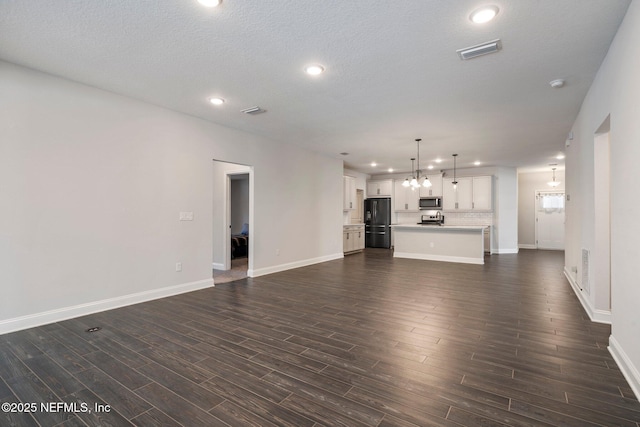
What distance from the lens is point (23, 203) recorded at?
3229mm

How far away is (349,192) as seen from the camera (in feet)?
32.1

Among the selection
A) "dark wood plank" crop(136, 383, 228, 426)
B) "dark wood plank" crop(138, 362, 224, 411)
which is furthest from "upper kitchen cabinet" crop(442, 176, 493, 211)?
"dark wood plank" crop(136, 383, 228, 426)

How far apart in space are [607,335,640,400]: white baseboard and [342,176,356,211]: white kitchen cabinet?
731 centimetres

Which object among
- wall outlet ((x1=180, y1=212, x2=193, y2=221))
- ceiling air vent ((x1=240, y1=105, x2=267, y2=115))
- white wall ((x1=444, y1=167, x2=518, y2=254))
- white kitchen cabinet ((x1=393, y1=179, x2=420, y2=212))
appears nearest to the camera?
ceiling air vent ((x1=240, y1=105, x2=267, y2=115))

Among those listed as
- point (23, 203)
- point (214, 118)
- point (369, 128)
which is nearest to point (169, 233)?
point (23, 203)

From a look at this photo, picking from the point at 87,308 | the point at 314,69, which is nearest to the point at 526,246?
the point at 314,69

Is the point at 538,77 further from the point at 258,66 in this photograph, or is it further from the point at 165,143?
the point at 165,143

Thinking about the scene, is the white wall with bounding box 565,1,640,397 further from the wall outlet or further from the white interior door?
the white interior door

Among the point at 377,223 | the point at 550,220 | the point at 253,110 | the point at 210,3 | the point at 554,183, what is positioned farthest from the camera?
the point at 377,223

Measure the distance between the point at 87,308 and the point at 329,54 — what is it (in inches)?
158

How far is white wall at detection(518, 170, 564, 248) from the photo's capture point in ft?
35.4

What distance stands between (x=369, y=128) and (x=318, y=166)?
2.42m

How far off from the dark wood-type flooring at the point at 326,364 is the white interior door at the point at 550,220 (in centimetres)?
765

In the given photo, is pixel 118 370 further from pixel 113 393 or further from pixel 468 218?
pixel 468 218
